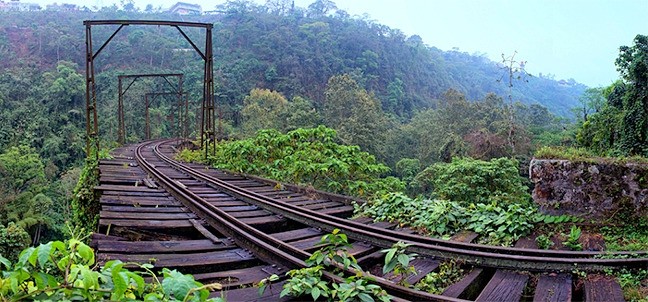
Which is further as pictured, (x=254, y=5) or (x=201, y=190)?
(x=254, y=5)

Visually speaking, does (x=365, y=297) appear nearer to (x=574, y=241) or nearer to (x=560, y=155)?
(x=574, y=241)

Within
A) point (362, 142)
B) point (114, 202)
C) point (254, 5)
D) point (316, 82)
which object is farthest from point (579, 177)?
point (254, 5)

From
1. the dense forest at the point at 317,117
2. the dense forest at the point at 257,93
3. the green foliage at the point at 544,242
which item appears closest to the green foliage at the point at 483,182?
the dense forest at the point at 317,117

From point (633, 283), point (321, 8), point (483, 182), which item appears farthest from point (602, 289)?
point (321, 8)

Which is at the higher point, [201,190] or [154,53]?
[154,53]

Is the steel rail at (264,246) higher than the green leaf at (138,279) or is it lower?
lower

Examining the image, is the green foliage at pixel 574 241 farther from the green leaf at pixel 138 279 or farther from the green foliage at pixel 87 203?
the green foliage at pixel 87 203

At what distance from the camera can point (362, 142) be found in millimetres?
37281

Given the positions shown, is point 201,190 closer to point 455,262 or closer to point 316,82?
point 455,262

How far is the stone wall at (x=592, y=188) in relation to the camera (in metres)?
4.38

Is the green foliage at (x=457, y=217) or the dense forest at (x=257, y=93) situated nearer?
the green foliage at (x=457, y=217)

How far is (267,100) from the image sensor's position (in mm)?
49500

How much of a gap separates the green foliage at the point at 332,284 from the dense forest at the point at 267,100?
804cm

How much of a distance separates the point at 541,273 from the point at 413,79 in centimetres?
9043
